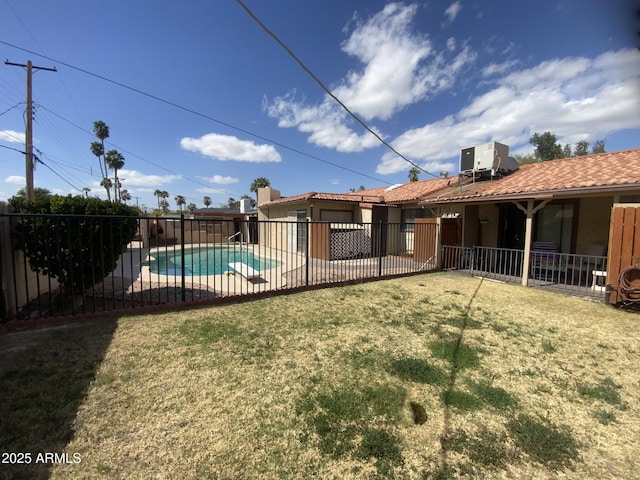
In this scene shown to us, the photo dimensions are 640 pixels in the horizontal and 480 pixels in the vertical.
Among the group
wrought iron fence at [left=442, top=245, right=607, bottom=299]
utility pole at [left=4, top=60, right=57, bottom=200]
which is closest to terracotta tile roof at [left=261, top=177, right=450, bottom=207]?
wrought iron fence at [left=442, top=245, right=607, bottom=299]

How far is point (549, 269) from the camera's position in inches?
326

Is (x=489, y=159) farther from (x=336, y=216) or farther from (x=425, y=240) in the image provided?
(x=336, y=216)

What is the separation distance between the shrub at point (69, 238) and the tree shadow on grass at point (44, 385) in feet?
4.17

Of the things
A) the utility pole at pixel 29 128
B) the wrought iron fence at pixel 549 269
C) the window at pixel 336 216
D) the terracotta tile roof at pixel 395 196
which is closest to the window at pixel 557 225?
the wrought iron fence at pixel 549 269

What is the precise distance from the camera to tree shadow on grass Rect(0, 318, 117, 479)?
200 cm

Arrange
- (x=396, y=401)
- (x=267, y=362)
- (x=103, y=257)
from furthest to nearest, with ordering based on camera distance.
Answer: (x=103, y=257) < (x=267, y=362) < (x=396, y=401)

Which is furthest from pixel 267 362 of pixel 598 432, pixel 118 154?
pixel 118 154

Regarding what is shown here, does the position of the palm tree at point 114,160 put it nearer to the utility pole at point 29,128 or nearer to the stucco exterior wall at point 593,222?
the utility pole at point 29,128

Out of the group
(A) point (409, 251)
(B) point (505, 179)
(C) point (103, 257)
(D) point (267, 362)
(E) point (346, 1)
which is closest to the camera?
(D) point (267, 362)

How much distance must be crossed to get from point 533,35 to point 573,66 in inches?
49.9

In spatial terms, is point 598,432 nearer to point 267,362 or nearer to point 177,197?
point 267,362

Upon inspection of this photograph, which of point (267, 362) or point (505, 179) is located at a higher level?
point (505, 179)

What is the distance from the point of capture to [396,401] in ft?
8.69

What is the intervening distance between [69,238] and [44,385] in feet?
8.23
